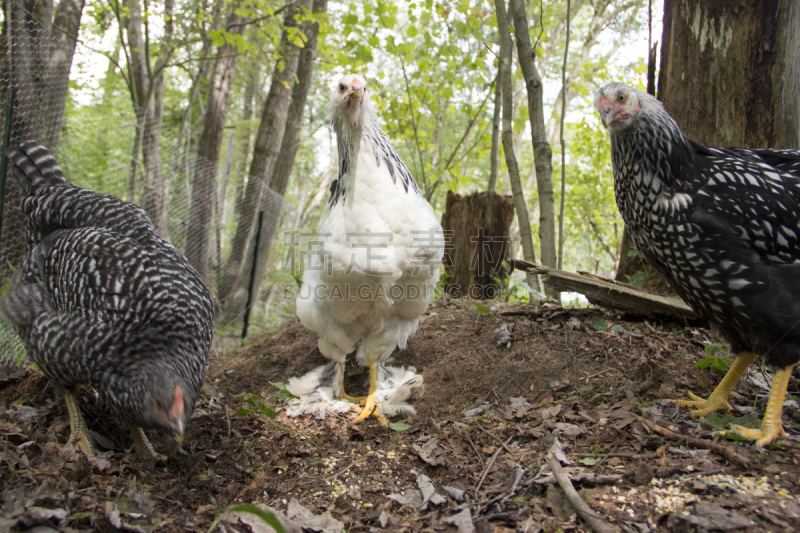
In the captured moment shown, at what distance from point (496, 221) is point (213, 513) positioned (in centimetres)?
521

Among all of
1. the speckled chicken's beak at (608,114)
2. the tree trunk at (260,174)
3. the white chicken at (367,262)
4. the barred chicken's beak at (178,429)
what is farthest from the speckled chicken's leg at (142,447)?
the tree trunk at (260,174)

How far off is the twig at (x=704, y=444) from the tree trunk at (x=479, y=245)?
3.88 meters

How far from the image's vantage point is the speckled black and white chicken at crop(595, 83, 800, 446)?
7.14 ft

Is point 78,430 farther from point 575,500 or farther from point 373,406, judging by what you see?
point 575,500

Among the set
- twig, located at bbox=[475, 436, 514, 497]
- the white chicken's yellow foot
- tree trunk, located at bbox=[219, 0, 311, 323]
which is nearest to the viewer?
twig, located at bbox=[475, 436, 514, 497]

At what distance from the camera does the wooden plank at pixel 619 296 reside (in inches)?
138

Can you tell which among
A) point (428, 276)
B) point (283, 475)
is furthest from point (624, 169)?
point (283, 475)

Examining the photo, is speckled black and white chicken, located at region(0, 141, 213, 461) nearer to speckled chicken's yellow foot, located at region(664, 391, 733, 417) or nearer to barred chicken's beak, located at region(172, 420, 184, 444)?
barred chicken's beak, located at region(172, 420, 184, 444)

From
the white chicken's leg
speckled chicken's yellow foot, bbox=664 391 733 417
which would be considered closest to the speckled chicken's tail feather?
the white chicken's leg

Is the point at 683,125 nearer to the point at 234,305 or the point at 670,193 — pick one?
the point at 670,193

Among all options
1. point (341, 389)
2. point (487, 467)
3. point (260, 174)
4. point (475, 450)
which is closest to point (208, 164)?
point (260, 174)

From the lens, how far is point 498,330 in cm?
393

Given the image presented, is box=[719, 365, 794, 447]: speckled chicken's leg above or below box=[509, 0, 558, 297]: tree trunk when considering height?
below

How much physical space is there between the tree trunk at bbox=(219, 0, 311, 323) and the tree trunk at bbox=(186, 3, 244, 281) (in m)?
0.55
